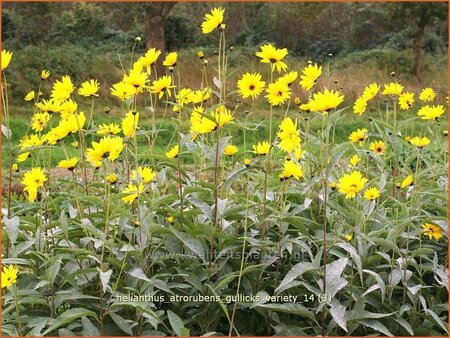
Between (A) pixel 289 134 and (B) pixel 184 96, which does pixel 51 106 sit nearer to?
(B) pixel 184 96

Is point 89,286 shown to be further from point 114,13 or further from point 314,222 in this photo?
point 114,13

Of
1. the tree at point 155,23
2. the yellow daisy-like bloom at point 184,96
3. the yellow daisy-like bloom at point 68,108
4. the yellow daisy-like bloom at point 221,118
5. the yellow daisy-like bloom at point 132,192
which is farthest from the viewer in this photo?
the tree at point 155,23

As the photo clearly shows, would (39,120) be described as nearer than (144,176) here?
No

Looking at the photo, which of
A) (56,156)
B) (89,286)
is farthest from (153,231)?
(56,156)

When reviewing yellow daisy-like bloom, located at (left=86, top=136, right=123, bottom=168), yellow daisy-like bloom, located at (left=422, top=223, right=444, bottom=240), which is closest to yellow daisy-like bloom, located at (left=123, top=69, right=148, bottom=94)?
yellow daisy-like bloom, located at (left=86, top=136, right=123, bottom=168)

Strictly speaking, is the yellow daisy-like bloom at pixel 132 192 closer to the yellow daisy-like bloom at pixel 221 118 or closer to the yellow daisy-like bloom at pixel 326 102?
the yellow daisy-like bloom at pixel 221 118

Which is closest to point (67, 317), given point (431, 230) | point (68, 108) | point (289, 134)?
point (68, 108)

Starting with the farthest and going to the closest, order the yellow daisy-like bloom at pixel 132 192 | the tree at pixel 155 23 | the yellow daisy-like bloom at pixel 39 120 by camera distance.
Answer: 1. the tree at pixel 155 23
2. the yellow daisy-like bloom at pixel 39 120
3. the yellow daisy-like bloom at pixel 132 192

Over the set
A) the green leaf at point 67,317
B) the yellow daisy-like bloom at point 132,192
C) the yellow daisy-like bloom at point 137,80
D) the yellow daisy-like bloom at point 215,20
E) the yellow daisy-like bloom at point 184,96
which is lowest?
the green leaf at point 67,317

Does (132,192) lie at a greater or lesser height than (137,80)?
lesser

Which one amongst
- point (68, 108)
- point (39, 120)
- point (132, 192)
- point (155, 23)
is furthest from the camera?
point (155, 23)

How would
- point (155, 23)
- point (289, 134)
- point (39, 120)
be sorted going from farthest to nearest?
point (155, 23) → point (39, 120) → point (289, 134)

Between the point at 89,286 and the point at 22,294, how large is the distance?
200 millimetres

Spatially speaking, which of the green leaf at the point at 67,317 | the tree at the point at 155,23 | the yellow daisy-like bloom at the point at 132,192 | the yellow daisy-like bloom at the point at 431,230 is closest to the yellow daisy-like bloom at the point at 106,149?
the yellow daisy-like bloom at the point at 132,192
